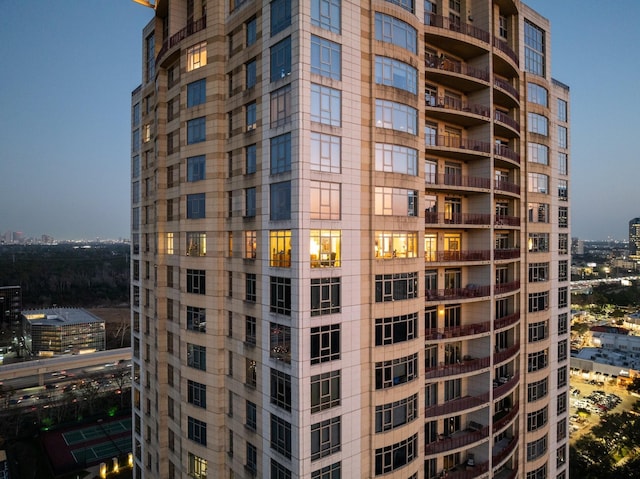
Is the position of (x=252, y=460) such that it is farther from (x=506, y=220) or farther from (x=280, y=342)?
(x=506, y=220)

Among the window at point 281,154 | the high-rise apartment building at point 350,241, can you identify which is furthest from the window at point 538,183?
the window at point 281,154

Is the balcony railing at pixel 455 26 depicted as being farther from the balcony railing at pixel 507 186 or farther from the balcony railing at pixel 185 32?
the balcony railing at pixel 185 32

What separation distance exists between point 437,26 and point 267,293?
24.0m

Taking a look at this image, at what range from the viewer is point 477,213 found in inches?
1340

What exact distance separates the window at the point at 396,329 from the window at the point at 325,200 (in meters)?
7.84

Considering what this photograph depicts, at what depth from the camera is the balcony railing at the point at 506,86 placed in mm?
34031

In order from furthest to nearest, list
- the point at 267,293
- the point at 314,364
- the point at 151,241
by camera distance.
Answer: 1. the point at 151,241
2. the point at 267,293
3. the point at 314,364

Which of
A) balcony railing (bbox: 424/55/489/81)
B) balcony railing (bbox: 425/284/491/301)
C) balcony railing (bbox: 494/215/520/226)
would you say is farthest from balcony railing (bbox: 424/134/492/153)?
balcony railing (bbox: 425/284/491/301)

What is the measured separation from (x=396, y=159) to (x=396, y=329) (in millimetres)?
11604

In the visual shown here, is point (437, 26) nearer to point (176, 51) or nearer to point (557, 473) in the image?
point (176, 51)

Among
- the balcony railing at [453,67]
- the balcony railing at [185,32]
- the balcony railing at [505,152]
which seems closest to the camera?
the balcony railing at [185,32]

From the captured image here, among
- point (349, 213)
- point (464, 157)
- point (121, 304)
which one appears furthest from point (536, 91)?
point (121, 304)

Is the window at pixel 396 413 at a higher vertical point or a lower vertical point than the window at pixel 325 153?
lower

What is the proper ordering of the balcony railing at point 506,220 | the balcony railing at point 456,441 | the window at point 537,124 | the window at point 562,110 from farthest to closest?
the window at point 562,110, the window at point 537,124, the balcony railing at point 506,220, the balcony railing at point 456,441
